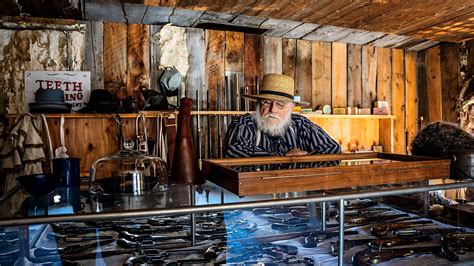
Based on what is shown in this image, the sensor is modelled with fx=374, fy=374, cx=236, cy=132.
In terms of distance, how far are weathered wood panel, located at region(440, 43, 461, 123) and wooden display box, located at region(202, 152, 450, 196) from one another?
353cm

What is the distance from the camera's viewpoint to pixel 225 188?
1.11 m

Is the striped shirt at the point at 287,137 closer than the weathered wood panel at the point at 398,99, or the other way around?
the striped shirt at the point at 287,137

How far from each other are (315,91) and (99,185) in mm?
3173

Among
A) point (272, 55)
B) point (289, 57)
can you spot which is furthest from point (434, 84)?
point (272, 55)

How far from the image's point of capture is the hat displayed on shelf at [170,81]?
135 inches

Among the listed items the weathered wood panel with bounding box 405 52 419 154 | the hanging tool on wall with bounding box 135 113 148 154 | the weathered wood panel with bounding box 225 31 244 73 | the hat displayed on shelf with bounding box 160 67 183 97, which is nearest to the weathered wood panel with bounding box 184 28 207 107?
the hat displayed on shelf with bounding box 160 67 183 97

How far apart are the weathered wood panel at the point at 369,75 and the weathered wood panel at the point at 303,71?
0.73 m

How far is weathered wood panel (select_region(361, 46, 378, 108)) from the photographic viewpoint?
4.40 m

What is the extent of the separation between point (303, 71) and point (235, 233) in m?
2.95

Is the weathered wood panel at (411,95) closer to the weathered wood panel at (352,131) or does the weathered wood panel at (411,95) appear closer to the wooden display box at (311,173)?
the weathered wood panel at (352,131)

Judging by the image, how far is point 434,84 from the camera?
455 centimetres

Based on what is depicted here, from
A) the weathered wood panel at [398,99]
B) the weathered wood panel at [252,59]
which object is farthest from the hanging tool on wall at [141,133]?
the weathered wood panel at [398,99]

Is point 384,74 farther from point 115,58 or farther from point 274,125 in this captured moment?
point 115,58

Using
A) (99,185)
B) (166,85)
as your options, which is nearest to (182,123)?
(99,185)
